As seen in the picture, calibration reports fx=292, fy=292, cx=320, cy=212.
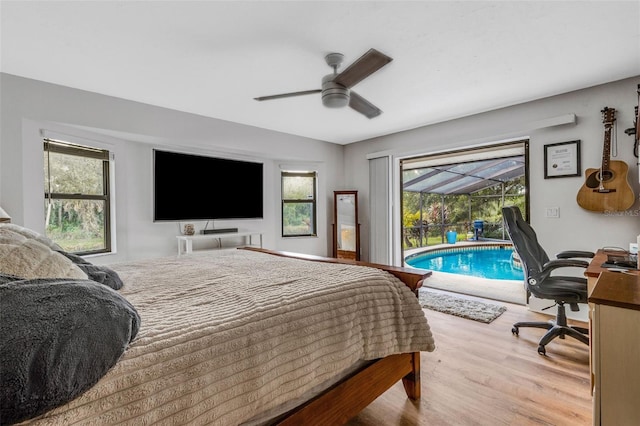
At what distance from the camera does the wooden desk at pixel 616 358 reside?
0.95 m

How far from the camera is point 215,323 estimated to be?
0.95m

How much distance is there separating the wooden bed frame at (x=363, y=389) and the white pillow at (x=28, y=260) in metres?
0.93

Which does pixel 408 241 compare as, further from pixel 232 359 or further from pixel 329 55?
pixel 232 359

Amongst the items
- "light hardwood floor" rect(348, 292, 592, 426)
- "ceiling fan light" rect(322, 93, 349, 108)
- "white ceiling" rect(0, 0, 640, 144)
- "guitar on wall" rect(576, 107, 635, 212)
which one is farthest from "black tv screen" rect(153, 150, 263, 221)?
"guitar on wall" rect(576, 107, 635, 212)

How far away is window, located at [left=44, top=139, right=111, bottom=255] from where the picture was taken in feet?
9.74

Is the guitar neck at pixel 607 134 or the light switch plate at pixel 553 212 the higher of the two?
the guitar neck at pixel 607 134

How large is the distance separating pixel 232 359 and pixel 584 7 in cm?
266

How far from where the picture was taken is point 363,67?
6.28 ft

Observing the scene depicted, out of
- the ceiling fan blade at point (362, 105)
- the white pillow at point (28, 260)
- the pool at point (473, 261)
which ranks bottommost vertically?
the pool at point (473, 261)

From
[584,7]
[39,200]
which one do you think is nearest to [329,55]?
[584,7]

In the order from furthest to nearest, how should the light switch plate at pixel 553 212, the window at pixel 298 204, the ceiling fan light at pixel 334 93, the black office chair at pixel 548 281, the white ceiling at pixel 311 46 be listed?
the window at pixel 298 204 < the light switch plate at pixel 553 212 < the black office chair at pixel 548 281 < the ceiling fan light at pixel 334 93 < the white ceiling at pixel 311 46

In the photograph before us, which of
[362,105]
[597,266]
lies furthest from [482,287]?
[362,105]

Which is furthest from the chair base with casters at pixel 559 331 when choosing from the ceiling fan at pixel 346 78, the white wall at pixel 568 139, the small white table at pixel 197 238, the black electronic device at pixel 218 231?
the black electronic device at pixel 218 231

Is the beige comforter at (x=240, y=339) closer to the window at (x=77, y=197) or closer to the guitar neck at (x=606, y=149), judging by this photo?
the window at (x=77, y=197)
